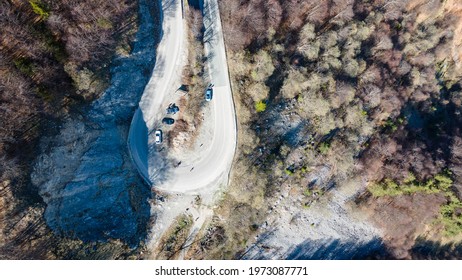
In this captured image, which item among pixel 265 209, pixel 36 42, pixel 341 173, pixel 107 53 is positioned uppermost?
pixel 36 42

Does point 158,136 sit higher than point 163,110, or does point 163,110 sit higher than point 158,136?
point 163,110

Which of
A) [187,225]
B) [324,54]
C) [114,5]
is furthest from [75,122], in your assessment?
[324,54]

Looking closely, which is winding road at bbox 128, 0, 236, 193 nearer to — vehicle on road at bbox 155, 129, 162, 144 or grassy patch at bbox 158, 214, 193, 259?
vehicle on road at bbox 155, 129, 162, 144

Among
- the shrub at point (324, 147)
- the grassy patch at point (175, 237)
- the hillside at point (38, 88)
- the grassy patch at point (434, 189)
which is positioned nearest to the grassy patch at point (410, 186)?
the grassy patch at point (434, 189)

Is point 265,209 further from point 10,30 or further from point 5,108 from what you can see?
point 10,30

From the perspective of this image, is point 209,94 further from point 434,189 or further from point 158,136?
point 434,189

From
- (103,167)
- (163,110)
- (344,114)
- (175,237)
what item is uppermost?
(163,110)

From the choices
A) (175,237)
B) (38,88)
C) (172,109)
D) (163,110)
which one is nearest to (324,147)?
(172,109)

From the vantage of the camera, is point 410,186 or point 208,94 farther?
point 410,186
